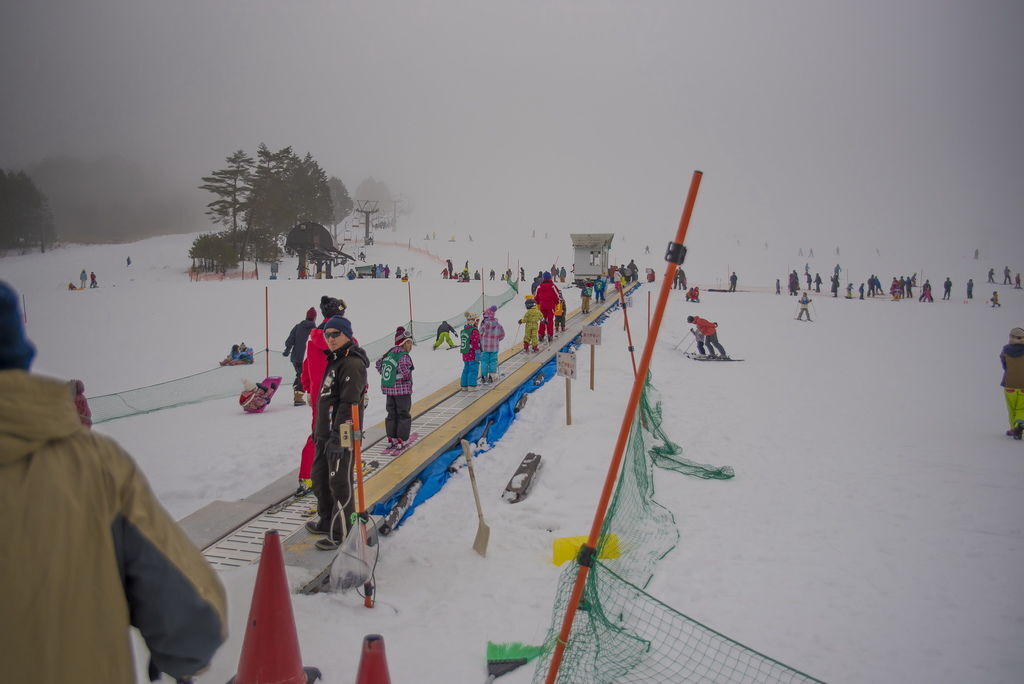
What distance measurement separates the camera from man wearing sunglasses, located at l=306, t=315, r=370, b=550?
4.98 metres

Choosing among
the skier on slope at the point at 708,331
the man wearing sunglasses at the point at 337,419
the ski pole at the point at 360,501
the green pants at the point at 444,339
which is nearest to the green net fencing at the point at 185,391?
the green pants at the point at 444,339

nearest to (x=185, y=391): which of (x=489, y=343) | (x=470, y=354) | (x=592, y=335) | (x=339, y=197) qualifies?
(x=470, y=354)

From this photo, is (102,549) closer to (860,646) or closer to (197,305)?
(860,646)

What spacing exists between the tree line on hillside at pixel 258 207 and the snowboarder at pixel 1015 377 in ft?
162

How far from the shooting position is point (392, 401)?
7.55 meters

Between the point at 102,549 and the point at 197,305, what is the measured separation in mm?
27507

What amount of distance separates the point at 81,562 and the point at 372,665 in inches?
73.0

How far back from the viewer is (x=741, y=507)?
655 centimetres

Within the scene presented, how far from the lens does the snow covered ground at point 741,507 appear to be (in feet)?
13.6

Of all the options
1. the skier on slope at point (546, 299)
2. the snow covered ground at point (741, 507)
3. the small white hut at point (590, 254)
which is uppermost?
the small white hut at point (590, 254)

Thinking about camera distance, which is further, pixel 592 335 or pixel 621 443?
pixel 592 335

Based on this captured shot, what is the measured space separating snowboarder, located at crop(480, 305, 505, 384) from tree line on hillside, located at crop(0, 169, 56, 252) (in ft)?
41.7

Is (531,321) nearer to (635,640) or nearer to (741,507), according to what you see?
(741,507)

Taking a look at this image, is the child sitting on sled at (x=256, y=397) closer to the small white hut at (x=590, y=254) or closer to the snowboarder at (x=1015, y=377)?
the snowboarder at (x=1015, y=377)
